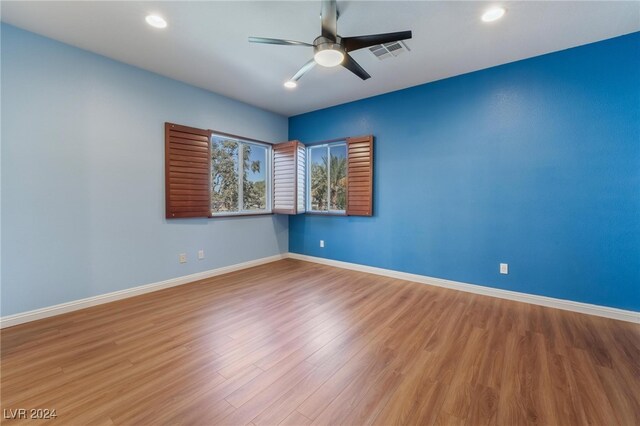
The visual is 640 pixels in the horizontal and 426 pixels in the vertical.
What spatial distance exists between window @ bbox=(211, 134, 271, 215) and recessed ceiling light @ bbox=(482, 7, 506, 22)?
355cm

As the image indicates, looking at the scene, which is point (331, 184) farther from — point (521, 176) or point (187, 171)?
point (521, 176)

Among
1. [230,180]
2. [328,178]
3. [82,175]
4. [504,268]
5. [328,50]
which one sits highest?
[328,50]

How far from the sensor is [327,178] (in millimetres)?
4816

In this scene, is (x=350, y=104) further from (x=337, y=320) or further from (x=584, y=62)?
(x=337, y=320)

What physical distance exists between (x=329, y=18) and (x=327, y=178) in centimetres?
296

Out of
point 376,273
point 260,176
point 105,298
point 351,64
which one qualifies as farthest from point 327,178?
point 105,298

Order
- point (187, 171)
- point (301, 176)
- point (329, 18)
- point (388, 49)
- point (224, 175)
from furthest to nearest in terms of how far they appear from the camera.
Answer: point (301, 176)
point (224, 175)
point (187, 171)
point (388, 49)
point (329, 18)

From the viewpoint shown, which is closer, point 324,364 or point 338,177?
point 324,364

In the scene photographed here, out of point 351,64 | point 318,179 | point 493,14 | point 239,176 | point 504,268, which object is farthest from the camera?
point 318,179

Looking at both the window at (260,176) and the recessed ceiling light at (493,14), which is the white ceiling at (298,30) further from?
the window at (260,176)

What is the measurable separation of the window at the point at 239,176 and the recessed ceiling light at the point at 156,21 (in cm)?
169

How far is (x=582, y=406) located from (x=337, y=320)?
172 centimetres

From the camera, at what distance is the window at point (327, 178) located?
182 inches

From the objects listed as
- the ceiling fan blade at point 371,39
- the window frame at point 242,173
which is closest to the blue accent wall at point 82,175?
the window frame at point 242,173
